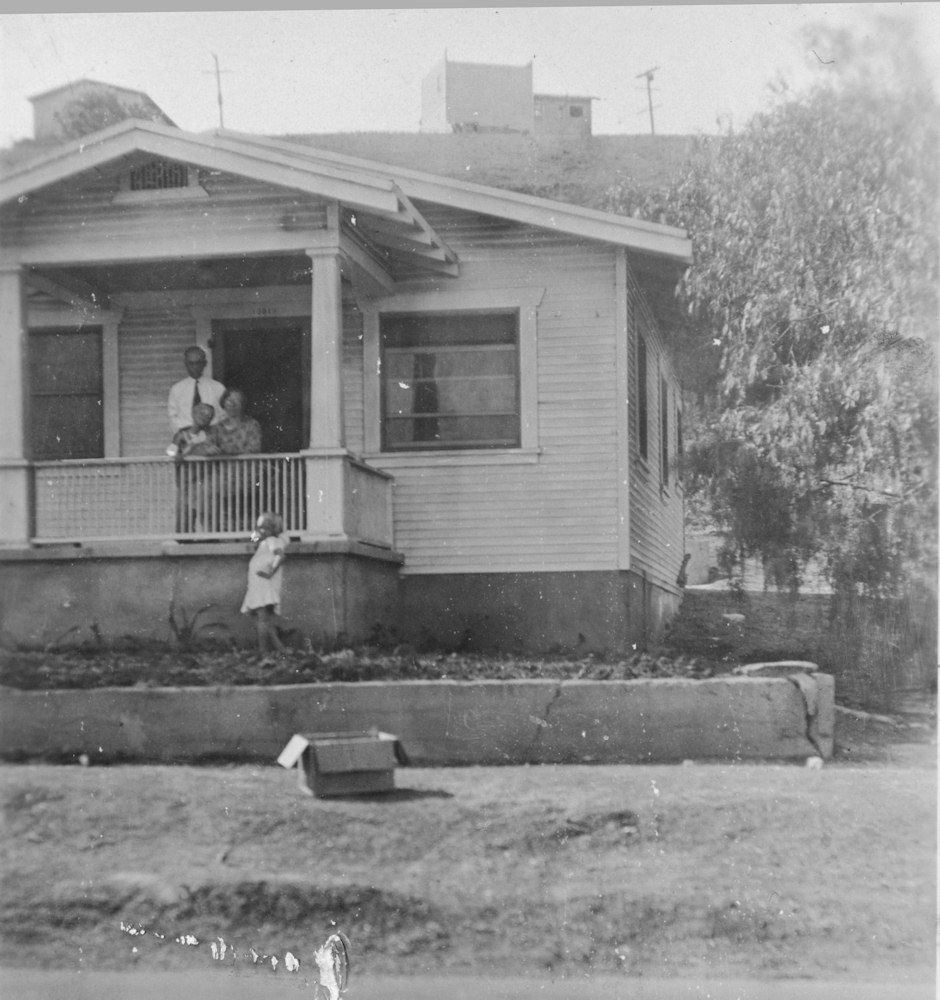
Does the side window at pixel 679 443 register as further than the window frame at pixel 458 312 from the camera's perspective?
No

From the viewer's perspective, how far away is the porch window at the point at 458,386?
10.0 meters

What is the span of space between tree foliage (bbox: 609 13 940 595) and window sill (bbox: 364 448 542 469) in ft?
5.18

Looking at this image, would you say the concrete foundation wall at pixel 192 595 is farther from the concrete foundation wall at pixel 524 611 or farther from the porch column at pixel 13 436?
the porch column at pixel 13 436

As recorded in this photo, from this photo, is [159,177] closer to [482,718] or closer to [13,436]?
[13,436]

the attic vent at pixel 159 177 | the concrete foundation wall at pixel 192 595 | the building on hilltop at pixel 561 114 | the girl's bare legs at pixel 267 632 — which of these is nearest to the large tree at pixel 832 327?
the building on hilltop at pixel 561 114

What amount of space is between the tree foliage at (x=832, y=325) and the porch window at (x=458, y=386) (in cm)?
182

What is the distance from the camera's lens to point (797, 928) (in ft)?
20.7

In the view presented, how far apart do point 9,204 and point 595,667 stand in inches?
220

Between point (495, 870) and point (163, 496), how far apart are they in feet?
14.2

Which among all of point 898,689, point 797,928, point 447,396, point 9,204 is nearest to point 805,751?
point 898,689

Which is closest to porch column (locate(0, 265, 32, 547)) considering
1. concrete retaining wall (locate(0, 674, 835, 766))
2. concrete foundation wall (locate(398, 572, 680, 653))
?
concrete retaining wall (locate(0, 674, 835, 766))

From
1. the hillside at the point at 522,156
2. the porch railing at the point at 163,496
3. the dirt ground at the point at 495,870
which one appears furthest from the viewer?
the porch railing at the point at 163,496

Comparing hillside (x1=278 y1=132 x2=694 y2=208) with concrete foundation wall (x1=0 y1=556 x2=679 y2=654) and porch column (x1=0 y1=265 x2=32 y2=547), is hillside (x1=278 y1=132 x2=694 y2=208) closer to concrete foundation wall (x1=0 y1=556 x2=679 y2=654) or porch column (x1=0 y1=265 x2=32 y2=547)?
porch column (x1=0 y1=265 x2=32 y2=547)

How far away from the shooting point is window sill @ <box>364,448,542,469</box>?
32.5 feet
